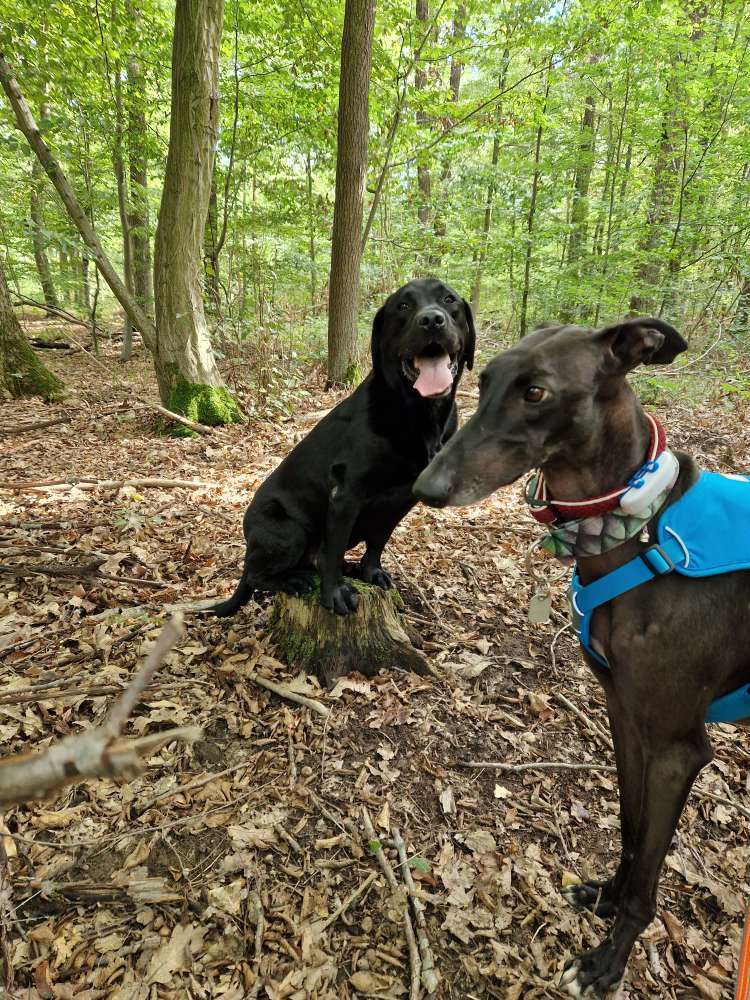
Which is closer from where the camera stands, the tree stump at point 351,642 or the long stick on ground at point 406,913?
the long stick on ground at point 406,913

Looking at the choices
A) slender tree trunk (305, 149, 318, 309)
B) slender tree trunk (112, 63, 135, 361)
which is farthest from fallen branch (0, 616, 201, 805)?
slender tree trunk (305, 149, 318, 309)

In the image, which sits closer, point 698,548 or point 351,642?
point 698,548

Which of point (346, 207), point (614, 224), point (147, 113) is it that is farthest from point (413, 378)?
point (147, 113)

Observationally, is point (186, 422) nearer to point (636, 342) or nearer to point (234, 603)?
point (234, 603)

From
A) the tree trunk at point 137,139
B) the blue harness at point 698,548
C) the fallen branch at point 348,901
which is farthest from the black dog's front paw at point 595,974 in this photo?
the tree trunk at point 137,139

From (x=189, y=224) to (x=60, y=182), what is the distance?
7.20ft

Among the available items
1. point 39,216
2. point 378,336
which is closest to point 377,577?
point 378,336

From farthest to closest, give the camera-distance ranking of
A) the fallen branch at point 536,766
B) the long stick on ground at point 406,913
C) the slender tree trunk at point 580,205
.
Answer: the slender tree trunk at point 580,205 < the fallen branch at point 536,766 < the long stick on ground at point 406,913

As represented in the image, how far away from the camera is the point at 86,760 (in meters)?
0.61

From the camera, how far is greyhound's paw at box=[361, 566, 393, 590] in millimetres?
3866

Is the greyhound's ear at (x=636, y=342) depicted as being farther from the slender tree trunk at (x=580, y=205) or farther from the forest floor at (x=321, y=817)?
the slender tree trunk at (x=580, y=205)

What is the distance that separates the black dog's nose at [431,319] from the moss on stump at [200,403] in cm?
521

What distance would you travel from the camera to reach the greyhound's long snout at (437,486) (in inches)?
70.0

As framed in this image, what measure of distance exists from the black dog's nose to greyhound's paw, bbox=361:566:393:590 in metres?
1.77
